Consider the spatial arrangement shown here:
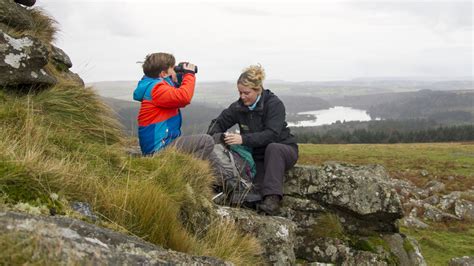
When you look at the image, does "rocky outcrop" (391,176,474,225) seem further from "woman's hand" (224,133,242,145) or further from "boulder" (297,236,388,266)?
"woman's hand" (224,133,242,145)

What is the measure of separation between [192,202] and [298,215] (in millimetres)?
3190

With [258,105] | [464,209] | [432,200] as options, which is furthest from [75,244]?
[432,200]

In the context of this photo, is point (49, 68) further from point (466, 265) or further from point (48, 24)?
point (466, 265)

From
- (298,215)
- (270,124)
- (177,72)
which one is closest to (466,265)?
(298,215)

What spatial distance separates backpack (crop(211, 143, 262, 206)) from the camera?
757cm

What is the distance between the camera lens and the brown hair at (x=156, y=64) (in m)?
7.73

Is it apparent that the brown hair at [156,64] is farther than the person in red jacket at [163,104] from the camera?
Yes

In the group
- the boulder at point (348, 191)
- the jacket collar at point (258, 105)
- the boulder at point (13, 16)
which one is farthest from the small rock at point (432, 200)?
the boulder at point (13, 16)

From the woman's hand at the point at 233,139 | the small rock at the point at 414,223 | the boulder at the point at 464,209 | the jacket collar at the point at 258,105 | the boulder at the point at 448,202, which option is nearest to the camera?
the woman's hand at the point at 233,139

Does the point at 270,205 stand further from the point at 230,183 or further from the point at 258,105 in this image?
the point at 258,105

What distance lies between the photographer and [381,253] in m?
7.51

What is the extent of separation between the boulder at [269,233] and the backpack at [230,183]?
0.88 meters

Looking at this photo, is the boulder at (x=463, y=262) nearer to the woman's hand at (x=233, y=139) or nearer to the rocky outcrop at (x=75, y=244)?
the woman's hand at (x=233, y=139)

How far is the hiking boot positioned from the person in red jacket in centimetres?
141
